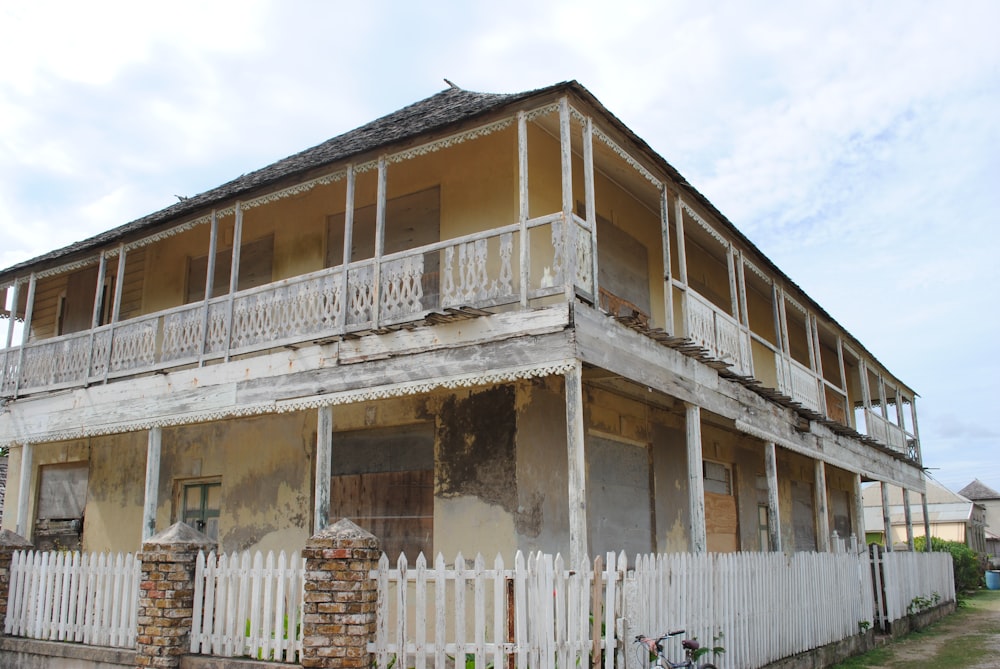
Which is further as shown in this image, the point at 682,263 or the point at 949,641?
the point at 949,641

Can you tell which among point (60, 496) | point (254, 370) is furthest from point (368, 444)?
point (60, 496)

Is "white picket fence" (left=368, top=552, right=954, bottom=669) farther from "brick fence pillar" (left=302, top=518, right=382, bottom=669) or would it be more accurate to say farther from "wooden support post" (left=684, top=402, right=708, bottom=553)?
"wooden support post" (left=684, top=402, right=708, bottom=553)

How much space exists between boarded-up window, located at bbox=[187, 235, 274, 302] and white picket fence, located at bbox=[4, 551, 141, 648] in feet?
16.9

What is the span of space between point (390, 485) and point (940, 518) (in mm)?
36965

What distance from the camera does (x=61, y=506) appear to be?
15203 mm

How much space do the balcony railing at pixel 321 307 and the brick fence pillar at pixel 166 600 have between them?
9.95ft

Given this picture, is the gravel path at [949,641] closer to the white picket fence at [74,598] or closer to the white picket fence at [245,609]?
the white picket fence at [245,609]

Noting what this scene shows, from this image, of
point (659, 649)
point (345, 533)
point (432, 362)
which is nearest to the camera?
point (659, 649)

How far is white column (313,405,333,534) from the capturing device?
954 cm

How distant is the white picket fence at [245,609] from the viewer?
7418 mm

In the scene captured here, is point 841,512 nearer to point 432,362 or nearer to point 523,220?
point 432,362

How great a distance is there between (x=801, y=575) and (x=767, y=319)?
813 cm

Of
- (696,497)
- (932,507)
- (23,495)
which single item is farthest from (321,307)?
(932,507)

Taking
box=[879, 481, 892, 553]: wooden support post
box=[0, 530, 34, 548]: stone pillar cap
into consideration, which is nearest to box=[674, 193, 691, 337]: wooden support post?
box=[0, 530, 34, 548]: stone pillar cap
